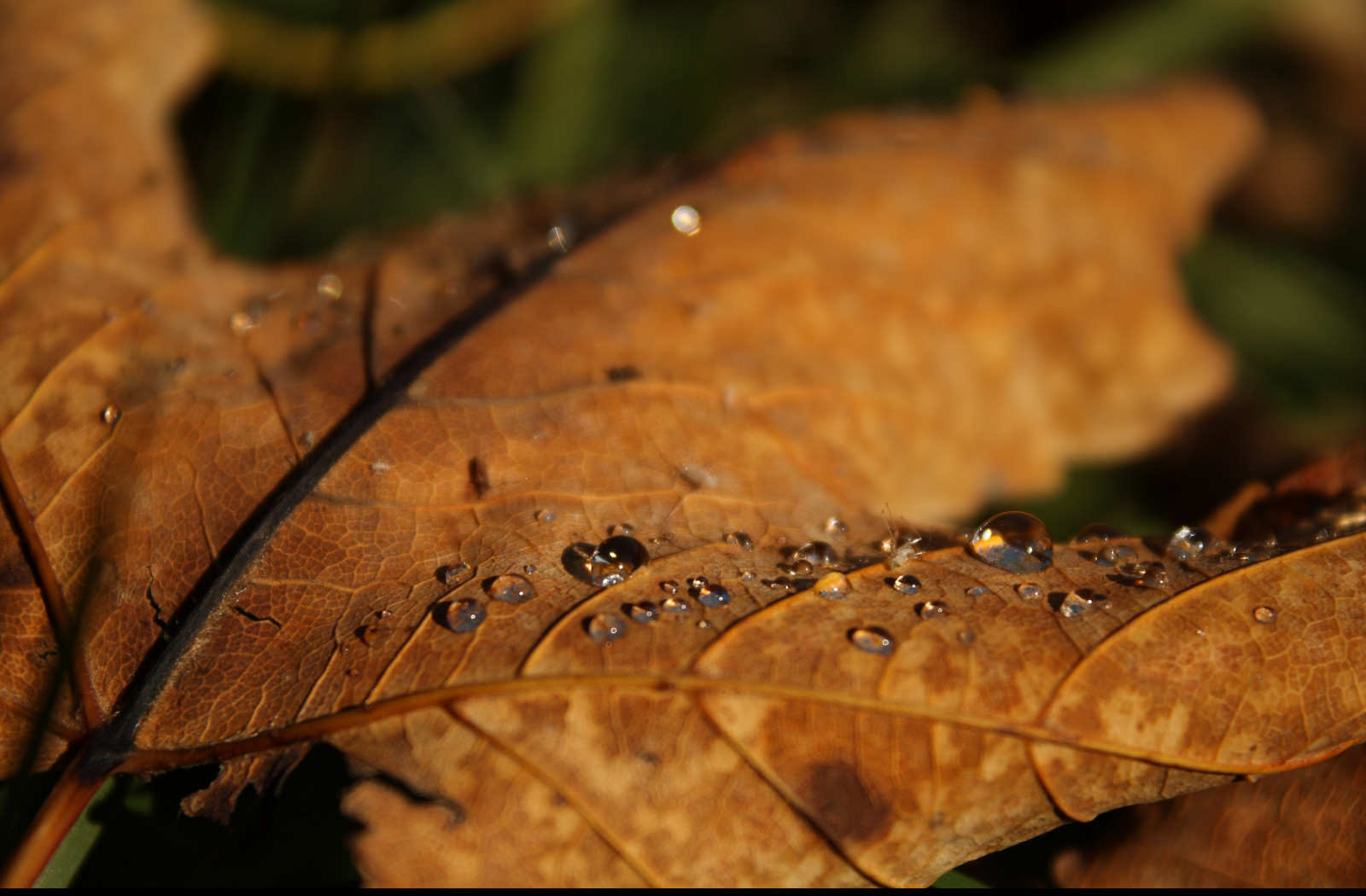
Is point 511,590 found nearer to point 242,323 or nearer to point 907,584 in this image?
point 907,584

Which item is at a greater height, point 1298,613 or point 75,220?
point 1298,613

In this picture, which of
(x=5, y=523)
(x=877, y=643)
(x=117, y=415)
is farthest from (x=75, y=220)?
(x=877, y=643)

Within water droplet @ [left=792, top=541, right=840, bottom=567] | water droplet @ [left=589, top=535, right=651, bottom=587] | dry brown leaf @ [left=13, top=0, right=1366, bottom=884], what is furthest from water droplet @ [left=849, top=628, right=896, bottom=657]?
water droplet @ [left=589, top=535, right=651, bottom=587]

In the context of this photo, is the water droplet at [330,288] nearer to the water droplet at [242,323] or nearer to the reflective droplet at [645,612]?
the water droplet at [242,323]

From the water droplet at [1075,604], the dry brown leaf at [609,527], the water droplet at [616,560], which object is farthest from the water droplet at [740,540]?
the water droplet at [1075,604]

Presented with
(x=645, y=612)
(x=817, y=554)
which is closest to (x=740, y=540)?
(x=817, y=554)

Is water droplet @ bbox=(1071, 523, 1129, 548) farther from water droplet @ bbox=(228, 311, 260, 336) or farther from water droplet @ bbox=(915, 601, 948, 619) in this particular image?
water droplet @ bbox=(228, 311, 260, 336)

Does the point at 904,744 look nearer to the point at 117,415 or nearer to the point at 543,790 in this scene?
the point at 543,790

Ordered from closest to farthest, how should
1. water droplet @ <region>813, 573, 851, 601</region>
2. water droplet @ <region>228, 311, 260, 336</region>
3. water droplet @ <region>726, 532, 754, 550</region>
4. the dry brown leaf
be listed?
the dry brown leaf, water droplet @ <region>813, 573, 851, 601</region>, water droplet @ <region>726, 532, 754, 550</region>, water droplet @ <region>228, 311, 260, 336</region>
